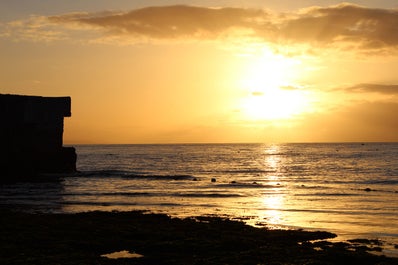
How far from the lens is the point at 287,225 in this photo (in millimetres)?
29453

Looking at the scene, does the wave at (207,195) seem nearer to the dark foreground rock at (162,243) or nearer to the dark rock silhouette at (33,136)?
the dark foreground rock at (162,243)

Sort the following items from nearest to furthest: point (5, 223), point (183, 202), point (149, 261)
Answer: point (149, 261)
point (5, 223)
point (183, 202)

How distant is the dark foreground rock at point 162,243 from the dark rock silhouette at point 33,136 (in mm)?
42119

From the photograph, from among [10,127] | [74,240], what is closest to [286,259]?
[74,240]

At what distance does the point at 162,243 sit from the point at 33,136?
5384 centimetres

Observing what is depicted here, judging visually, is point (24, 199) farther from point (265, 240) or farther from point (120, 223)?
point (265, 240)

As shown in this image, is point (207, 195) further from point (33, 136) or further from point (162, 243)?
point (33, 136)

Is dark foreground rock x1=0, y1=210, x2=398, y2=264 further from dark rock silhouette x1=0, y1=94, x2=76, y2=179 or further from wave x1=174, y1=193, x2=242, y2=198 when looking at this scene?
dark rock silhouette x1=0, y1=94, x2=76, y2=179

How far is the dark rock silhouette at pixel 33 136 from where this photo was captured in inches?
2714

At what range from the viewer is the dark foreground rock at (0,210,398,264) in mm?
19125

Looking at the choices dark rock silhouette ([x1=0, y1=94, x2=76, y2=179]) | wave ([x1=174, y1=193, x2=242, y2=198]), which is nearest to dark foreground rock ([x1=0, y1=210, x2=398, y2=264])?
wave ([x1=174, y1=193, x2=242, y2=198])

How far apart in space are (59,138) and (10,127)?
23.9 ft

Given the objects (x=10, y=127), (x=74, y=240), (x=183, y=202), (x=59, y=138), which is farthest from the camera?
(x=59, y=138)

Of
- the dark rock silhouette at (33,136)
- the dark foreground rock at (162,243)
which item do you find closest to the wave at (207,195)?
the dark foreground rock at (162,243)
